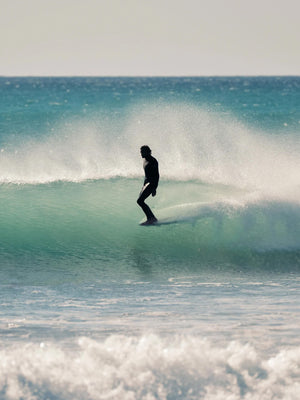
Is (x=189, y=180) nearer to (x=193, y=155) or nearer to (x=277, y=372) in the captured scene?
(x=193, y=155)

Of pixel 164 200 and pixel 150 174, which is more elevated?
pixel 150 174

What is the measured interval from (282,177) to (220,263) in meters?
5.10

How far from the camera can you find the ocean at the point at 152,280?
5297 millimetres

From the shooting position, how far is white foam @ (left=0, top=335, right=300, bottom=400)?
5.06 m

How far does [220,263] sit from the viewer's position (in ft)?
29.6

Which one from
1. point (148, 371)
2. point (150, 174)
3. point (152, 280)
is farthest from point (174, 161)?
point (148, 371)

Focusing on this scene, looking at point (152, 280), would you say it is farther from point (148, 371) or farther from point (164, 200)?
point (164, 200)

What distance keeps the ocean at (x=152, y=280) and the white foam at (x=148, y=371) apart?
13 millimetres

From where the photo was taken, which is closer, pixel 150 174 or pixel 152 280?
pixel 152 280

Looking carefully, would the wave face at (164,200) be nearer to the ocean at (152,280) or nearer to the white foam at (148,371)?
the ocean at (152,280)

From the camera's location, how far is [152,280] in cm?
822

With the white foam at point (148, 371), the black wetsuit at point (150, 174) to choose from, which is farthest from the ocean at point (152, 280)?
the black wetsuit at point (150, 174)

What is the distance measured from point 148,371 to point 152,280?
9.45 feet

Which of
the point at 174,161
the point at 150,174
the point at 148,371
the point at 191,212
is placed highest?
the point at 174,161
